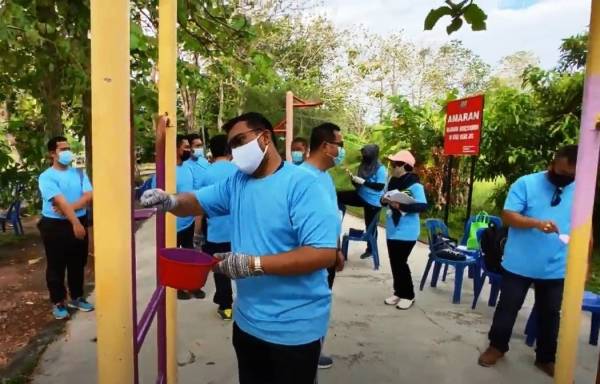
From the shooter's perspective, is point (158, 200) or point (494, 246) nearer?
point (158, 200)

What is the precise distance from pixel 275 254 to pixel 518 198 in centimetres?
218

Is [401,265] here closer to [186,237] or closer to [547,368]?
[547,368]

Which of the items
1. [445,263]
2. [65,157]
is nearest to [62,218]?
[65,157]

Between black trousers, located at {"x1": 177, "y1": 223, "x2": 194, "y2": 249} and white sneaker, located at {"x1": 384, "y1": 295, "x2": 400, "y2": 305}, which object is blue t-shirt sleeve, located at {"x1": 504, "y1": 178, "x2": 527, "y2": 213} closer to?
white sneaker, located at {"x1": 384, "y1": 295, "x2": 400, "y2": 305}

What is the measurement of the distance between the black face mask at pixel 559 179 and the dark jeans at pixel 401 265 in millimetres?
1609

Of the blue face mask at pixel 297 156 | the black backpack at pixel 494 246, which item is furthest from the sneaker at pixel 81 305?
the black backpack at pixel 494 246

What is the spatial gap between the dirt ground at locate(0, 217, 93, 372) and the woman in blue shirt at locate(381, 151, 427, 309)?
10.0 feet

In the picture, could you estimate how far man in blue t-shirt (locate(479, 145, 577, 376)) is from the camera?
10.3 feet

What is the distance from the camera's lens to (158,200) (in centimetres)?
182

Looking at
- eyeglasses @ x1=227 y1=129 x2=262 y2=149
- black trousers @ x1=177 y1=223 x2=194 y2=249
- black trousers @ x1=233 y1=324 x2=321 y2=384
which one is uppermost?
eyeglasses @ x1=227 y1=129 x2=262 y2=149

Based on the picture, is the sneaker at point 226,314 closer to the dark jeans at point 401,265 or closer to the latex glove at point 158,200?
the dark jeans at point 401,265

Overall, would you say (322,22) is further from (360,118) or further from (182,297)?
(182,297)

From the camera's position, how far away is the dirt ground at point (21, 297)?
4.02m

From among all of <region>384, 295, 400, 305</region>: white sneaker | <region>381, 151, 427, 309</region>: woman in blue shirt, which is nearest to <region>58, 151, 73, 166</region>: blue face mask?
<region>381, 151, 427, 309</region>: woman in blue shirt
